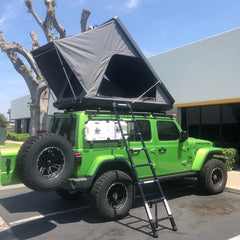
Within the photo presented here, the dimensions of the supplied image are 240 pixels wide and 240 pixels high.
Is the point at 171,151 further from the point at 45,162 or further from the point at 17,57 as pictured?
the point at 17,57

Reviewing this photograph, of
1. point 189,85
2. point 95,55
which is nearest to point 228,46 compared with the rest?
point 189,85

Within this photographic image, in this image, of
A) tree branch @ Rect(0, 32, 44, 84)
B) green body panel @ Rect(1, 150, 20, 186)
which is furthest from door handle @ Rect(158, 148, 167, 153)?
tree branch @ Rect(0, 32, 44, 84)

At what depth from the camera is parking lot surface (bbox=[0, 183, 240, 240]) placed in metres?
4.45

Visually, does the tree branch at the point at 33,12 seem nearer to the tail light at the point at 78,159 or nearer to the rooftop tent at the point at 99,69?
the rooftop tent at the point at 99,69

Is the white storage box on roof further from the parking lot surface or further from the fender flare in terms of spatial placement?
the fender flare

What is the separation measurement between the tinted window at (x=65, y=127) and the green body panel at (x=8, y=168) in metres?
1.04

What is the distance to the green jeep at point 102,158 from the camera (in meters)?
4.50

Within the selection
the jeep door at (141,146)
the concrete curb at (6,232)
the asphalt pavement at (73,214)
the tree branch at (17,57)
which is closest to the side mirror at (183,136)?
the jeep door at (141,146)

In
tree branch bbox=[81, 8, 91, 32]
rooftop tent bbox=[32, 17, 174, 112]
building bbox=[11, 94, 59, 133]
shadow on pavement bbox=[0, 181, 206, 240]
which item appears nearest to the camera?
shadow on pavement bbox=[0, 181, 206, 240]

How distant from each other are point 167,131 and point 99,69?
7.04 ft

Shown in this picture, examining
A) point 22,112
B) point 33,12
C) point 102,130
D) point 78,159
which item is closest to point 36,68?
point 33,12

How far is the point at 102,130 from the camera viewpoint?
529cm

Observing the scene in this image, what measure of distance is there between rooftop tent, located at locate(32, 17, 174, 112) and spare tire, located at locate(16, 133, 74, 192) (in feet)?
3.91

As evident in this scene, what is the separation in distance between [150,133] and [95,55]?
205 cm
